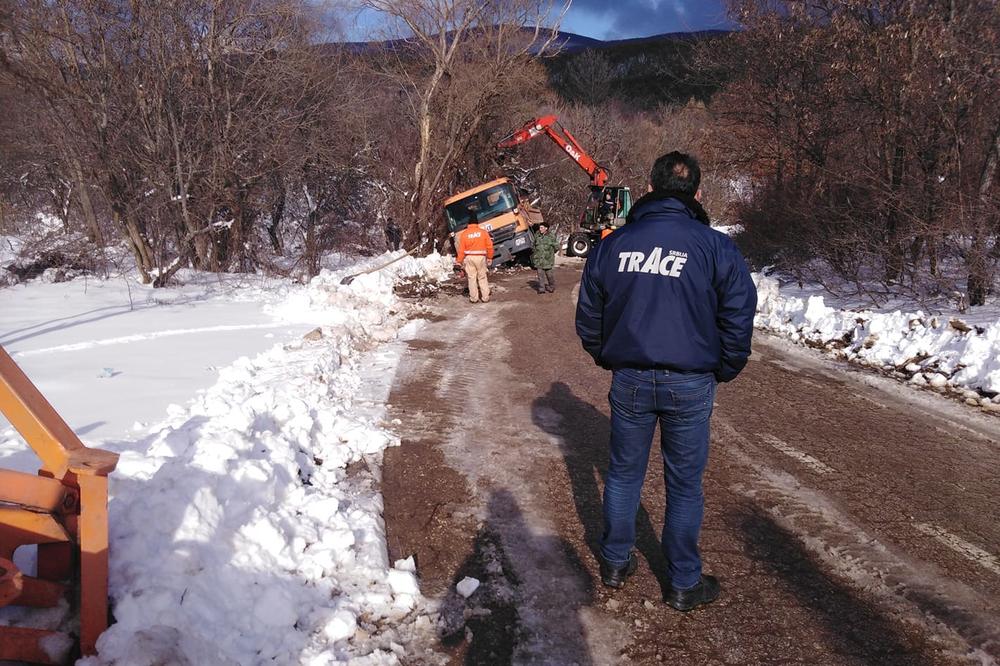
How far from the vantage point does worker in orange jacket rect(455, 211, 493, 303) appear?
13.0 m

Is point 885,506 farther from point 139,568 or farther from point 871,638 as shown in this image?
point 139,568

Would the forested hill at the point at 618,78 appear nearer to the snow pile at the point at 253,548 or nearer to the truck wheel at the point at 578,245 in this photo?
the truck wheel at the point at 578,245

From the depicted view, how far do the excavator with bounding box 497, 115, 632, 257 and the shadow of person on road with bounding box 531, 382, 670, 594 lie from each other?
14.0 meters

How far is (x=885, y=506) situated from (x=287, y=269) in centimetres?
1809

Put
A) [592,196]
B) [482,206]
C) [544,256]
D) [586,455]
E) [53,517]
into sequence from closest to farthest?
[53,517]
[586,455]
[544,256]
[482,206]
[592,196]

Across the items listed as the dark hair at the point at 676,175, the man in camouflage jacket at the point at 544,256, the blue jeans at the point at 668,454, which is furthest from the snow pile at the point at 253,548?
the man in camouflage jacket at the point at 544,256

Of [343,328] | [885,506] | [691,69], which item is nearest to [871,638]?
[885,506]

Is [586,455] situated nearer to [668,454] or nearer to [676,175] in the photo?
[668,454]

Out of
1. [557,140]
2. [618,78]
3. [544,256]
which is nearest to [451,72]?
[557,140]

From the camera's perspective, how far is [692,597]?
3.20 meters

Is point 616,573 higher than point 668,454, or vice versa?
point 668,454

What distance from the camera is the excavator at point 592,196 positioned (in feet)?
65.9

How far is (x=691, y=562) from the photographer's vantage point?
319cm

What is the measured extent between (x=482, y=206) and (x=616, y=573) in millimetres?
14886
